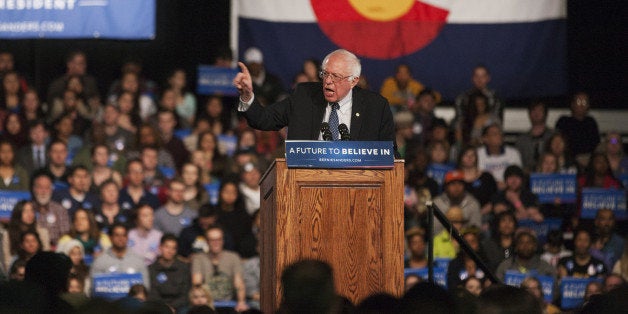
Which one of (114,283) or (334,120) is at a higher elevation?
(334,120)

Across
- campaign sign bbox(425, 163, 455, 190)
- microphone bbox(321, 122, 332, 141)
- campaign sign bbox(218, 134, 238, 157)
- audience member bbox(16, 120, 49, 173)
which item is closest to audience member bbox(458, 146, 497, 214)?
campaign sign bbox(425, 163, 455, 190)

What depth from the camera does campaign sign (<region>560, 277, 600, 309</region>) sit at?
10.3m

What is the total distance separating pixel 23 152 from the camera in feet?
39.5

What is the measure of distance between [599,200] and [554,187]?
1.45 feet

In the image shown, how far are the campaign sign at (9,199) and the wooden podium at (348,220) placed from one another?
5654 millimetres

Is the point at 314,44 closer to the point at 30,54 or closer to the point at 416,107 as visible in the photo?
the point at 416,107

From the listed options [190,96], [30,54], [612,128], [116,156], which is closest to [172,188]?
[116,156]

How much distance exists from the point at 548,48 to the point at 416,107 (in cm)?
201

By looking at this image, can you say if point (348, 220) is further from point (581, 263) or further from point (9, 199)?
point (9, 199)

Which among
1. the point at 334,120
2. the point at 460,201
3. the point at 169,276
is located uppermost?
the point at 334,120

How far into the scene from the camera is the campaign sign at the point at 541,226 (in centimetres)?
1165

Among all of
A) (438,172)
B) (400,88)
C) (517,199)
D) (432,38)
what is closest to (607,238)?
(517,199)

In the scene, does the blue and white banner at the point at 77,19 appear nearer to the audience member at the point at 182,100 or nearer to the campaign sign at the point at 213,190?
the audience member at the point at 182,100

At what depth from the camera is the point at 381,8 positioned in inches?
546
